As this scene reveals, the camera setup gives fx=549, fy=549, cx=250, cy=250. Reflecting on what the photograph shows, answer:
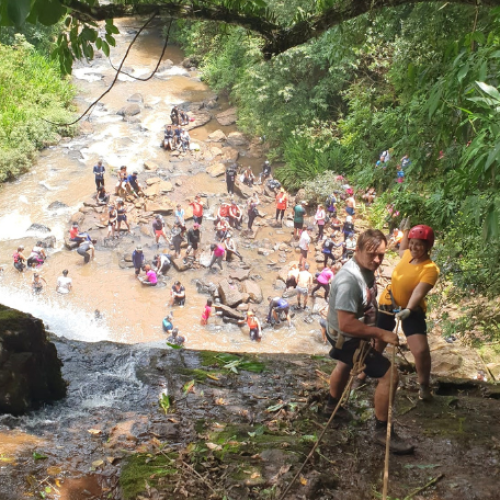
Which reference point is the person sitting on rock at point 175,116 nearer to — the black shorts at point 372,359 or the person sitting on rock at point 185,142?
the person sitting on rock at point 185,142

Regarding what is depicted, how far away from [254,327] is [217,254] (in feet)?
10.00

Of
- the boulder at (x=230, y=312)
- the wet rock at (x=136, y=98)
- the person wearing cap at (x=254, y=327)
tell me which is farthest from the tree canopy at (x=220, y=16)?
the wet rock at (x=136, y=98)

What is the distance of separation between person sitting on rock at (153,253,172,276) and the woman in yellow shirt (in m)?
11.2

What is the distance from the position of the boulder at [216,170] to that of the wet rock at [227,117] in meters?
4.15

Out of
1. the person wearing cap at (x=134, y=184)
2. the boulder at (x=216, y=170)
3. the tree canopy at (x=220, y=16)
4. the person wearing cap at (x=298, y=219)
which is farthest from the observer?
the boulder at (x=216, y=170)

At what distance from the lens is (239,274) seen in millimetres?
15016

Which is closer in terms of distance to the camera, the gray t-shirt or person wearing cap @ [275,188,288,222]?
the gray t-shirt

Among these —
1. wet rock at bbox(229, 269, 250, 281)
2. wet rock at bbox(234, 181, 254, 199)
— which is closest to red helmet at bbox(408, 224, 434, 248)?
wet rock at bbox(229, 269, 250, 281)

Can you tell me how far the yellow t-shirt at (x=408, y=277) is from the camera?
3.94 m

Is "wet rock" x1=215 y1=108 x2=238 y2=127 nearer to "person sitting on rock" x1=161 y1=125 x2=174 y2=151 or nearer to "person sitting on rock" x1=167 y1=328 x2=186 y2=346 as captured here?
"person sitting on rock" x1=161 y1=125 x2=174 y2=151

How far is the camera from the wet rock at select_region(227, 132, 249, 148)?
22500 millimetres

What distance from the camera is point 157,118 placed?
23812 mm

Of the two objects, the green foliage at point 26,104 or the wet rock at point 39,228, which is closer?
the wet rock at point 39,228

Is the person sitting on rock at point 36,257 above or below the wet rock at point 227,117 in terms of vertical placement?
below
